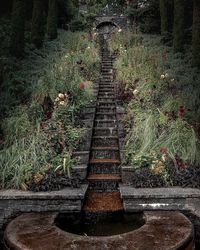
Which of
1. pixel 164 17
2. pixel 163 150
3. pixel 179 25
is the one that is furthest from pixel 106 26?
pixel 163 150

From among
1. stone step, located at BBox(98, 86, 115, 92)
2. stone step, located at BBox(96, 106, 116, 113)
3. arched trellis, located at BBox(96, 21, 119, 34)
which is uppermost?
arched trellis, located at BBox(96, 21, 119, 34)

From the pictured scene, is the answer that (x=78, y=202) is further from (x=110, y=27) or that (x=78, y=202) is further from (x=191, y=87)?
(x=110, y=27)

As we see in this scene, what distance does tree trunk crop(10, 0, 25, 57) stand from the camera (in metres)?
13.7

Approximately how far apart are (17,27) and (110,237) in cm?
1050

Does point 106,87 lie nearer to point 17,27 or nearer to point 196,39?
point 196,39

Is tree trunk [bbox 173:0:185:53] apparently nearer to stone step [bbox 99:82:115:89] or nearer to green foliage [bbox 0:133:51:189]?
stone step [bbox 99:82:115:89]

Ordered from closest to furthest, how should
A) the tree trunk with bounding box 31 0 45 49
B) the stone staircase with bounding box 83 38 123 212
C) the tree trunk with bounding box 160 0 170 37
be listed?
1. the stone staircase with bounding box 83 38 123 212
2. the tree trunk with bounding box 31 0 45 49
3. the tree trunk with bounding box 160 0 170 37

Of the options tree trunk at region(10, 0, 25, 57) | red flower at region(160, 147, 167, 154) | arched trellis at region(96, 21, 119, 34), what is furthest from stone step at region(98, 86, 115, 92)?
arched trellis at region(96, 21, 119, 34)

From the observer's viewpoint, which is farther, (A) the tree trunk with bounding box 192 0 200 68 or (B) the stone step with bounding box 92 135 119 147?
(A) the tree trunk with bounding box 192 0 200 68

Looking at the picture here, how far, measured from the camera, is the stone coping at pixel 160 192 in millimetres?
5992

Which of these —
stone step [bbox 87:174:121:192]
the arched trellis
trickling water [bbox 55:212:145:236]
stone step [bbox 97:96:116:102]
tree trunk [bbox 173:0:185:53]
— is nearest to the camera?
trickling water [bbox 55:212:145:236]

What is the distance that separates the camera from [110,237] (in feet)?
16.2

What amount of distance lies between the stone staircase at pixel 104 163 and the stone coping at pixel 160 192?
26 cm

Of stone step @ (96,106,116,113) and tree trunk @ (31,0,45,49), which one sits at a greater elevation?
tree trunk @ (31,0,45,49)
